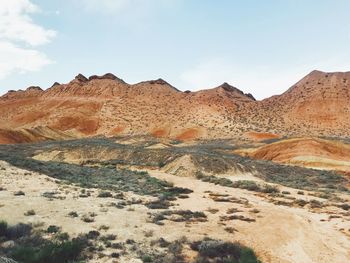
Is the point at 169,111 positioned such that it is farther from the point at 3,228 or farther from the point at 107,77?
the point at 3,228

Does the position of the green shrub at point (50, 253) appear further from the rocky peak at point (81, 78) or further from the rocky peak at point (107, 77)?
the rocky peak at point (107, 77)

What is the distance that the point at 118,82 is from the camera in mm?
143125

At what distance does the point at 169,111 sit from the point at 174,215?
96199 millimetres

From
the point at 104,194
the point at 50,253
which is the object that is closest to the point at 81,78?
the point at 104,194

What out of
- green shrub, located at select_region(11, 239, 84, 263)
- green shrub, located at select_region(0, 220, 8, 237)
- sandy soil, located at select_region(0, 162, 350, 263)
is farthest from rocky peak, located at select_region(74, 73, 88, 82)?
green shrub, located at select_region(11, 239, 84, 263)

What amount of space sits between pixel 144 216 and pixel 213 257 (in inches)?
245

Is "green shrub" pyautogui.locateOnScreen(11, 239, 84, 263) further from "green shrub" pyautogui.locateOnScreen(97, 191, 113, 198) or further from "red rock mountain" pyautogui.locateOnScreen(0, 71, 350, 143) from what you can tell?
"red rock mountain" pyautogui.locateOnScreen(0, 71, 350, 143)

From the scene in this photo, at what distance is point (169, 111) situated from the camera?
117 metres

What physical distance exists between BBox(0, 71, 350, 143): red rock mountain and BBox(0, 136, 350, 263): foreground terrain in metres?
53.4

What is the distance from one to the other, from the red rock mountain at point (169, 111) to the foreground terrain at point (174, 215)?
5339cm

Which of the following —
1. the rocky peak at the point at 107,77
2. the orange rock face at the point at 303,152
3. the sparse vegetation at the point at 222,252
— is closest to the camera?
the sparse vegetation at the point at 222,252

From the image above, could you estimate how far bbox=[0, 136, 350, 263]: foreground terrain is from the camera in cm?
1531

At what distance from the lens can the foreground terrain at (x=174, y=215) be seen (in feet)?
50.2

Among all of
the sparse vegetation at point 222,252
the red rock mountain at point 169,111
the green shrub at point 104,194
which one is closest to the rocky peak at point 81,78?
the red rock mountain at point 169,111
